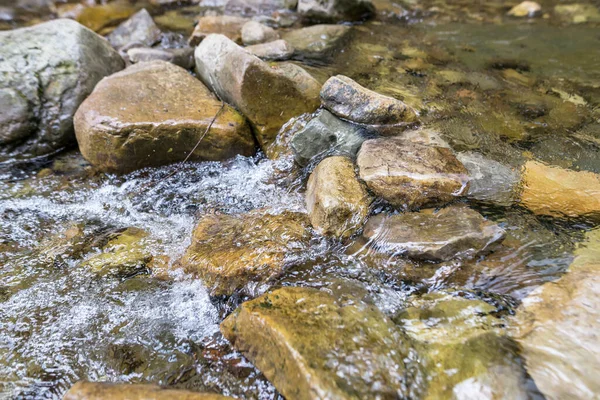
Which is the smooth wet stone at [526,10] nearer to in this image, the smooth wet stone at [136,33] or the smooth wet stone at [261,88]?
the smooth wet stone at [261,88]

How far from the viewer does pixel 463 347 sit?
184 centimetres

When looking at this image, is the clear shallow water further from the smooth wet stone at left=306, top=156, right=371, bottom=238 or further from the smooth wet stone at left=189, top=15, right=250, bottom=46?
the smooth wet stone at left=189, top=15, right=250, bottom=46

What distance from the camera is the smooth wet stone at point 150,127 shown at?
3.43 metres

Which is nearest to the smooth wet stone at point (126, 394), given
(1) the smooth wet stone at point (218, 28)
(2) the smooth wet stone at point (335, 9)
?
(1) the smooth wet stone at point (218, 28)

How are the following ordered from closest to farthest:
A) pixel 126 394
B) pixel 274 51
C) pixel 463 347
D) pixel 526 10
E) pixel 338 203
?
pixel 126 394
pixel 463 347
pixel 338 203
pixel 274 51
pixel 526 10

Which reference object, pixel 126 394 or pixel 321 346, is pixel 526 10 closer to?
pixel 321 346

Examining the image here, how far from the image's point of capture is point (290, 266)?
248cm

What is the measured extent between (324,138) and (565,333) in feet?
7.13

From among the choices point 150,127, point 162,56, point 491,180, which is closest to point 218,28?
point 162,56

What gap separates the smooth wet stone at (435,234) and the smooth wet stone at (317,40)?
317 centimetres

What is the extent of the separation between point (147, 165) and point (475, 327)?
3152mm

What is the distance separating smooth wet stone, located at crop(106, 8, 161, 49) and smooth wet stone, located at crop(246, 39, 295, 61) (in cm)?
253

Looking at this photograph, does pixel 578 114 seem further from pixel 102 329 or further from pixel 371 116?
pixel 102 329

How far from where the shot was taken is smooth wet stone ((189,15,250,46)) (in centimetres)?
557
